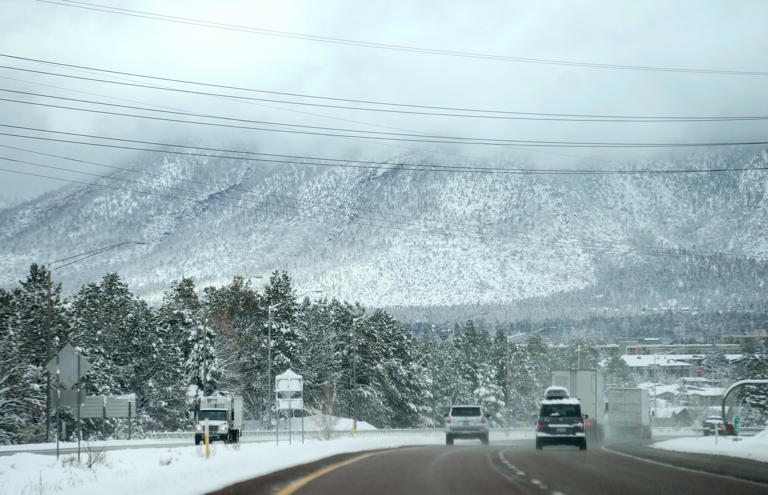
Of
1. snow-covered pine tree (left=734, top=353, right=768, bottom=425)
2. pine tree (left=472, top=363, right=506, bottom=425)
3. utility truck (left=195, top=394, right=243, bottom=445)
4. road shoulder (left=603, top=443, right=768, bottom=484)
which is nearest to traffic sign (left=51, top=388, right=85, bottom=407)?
road shoulder (left=603, top=443, right=768, bottom=484)

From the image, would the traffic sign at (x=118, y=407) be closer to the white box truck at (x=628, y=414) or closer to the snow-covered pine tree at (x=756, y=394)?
the white box truck at (x=628, y=414)

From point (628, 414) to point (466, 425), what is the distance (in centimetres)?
2413

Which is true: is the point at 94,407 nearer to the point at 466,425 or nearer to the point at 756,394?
the point at 466,425

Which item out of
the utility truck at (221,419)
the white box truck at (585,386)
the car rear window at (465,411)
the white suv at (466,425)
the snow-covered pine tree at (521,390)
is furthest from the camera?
the snow-covered pine tree at (521,390)

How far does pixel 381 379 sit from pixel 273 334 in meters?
17.1

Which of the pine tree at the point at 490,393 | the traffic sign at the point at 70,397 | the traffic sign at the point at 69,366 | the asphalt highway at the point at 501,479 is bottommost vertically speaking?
the pine tree at the point at 490,393

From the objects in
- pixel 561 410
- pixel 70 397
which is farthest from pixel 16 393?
pixel 70 397

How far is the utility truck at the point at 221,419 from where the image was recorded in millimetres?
56688

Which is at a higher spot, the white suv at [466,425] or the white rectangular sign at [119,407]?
the white rectangular sign at [119,407]

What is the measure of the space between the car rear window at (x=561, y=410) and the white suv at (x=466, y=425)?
13410mm

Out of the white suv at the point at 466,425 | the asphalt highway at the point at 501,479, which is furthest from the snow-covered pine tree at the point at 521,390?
the asphalt highway at the point at 501,479

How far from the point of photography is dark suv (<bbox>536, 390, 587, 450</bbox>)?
44.1 m

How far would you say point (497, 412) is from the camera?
140 m

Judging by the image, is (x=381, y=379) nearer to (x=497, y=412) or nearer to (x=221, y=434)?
(x=497, y=412)
